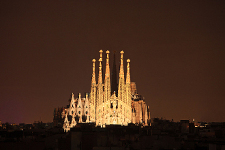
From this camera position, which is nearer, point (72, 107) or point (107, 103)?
point (107, 103)

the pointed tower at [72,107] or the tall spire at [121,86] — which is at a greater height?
the tall spire at [121,86]

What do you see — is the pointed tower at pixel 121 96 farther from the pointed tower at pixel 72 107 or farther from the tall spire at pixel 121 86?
the pointed tower at pixel 72 107

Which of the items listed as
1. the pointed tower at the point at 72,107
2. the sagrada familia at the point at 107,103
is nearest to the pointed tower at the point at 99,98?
the sagrada familia at the point at 107,103

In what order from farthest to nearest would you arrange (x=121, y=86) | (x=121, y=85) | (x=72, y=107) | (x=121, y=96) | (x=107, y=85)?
(x=72, y=107)
(x=121, y=96)
(x=121, y=86)
(x=121, y=85)
(x=107, y=85)

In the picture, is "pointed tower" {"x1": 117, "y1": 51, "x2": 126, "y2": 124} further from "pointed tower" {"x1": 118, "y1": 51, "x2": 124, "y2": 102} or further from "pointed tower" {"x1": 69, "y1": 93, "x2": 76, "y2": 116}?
"pointed tower" {"x1": 69, "y1": 93, "x2": 76, "y2": 116}

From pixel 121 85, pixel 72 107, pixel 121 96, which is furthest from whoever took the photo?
pixel 72 107

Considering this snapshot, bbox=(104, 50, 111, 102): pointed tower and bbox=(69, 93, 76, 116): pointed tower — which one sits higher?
bbox=(104, 50, 111, 102): pointed tower

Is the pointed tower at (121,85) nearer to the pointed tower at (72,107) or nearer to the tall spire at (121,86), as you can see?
the tall spire at (121,86)

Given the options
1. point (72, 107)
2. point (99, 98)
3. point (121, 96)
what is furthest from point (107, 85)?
point (72, 107)

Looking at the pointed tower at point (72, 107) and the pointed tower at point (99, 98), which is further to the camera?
the pointed tower at point (72, 107)

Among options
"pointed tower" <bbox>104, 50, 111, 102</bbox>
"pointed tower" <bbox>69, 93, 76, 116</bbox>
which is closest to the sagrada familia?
"pointed tower" <bbox>104, 50, 111, 102</bbox>

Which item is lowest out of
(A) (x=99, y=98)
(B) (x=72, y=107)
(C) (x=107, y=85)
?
(B) (x=72, y=107)

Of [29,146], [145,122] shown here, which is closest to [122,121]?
[145,122]

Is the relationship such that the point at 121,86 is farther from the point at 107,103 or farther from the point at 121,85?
the point at 107,103
